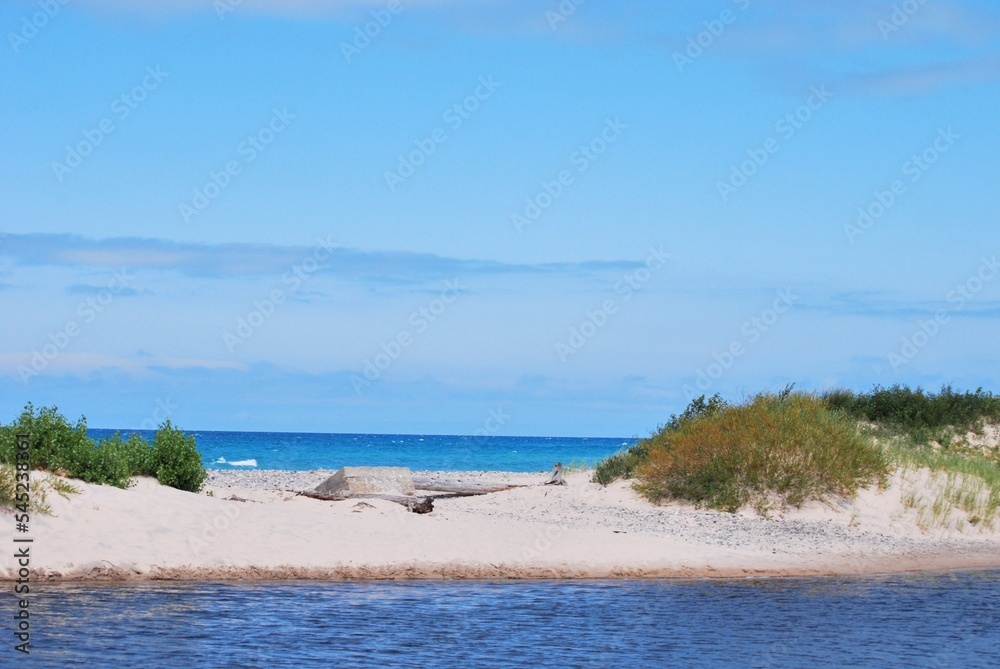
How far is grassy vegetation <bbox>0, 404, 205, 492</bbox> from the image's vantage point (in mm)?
24281

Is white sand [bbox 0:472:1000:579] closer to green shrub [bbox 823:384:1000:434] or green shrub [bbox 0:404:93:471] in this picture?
green shrub [bbox 0:404:93:471]

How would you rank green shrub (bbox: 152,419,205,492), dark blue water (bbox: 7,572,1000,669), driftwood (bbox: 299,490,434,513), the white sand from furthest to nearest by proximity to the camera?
driftwood (bbox: 299,490,434,513) < green shrub (bbox: 152,419,205,492) < the white sand < dark blue water (bbox: 7,572,1000,669)

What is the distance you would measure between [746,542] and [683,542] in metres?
1.76

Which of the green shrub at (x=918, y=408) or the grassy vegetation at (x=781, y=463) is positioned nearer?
the grassy vegetation at (x=781, y=463)

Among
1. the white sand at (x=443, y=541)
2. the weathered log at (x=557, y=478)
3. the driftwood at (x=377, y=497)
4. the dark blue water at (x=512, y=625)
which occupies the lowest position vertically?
the dark blue water at (x=512, y=625)

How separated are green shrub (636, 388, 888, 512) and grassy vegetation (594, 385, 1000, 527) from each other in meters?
0.03

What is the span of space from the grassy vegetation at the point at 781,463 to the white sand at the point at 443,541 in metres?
0.84

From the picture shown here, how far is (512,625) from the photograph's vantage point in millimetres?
17609

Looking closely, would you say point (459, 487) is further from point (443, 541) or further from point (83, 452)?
point (83, 452)

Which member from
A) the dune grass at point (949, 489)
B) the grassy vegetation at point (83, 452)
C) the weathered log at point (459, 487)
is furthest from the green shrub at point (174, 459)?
the dune grass at point (949, 489)

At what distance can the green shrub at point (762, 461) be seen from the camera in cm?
3062

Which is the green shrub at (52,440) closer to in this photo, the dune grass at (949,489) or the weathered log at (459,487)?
the weathered log at (459,487)

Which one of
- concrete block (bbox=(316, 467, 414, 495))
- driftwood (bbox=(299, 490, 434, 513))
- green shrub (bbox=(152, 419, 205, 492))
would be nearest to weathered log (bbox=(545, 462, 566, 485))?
concrete block (bbox=(316, 467, 414, 495))

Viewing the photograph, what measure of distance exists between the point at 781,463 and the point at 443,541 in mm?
11262
